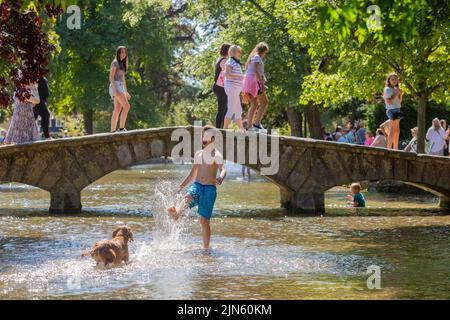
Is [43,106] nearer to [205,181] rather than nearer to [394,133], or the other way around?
[394,133]

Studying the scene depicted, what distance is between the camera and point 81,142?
1991cm

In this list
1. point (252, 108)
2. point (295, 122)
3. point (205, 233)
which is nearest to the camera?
point (205, 233)

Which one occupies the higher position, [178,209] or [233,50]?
[233,50]

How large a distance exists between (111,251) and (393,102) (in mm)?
11058

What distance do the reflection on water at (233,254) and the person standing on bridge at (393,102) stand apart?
1626 mm

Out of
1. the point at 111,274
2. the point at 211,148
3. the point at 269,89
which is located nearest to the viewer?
the point at 111,274

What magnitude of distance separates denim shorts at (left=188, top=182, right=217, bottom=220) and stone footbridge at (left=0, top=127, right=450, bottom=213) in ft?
20.7

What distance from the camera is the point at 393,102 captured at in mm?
21641

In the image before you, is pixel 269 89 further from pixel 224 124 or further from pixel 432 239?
pixel 432 239

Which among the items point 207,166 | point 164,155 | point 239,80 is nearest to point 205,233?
point 207,166

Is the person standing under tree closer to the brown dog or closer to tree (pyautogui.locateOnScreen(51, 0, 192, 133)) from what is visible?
the brown dog
